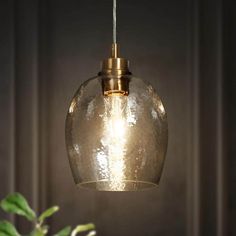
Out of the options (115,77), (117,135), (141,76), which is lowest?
(117,135)

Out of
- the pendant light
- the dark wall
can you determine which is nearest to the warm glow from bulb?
the pendant light

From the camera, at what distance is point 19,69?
2734 millimetres

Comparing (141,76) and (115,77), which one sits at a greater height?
(141,76)

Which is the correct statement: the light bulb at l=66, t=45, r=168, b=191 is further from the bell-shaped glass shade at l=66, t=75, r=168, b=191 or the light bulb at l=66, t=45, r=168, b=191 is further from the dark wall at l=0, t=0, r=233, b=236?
the dark wall at l=0, t=0, r=233, b=236

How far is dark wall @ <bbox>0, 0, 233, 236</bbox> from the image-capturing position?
2.70m

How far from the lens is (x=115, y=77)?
71.3 inches

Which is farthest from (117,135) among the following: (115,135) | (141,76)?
(141,76)

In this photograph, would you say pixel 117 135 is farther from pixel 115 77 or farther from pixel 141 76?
pixel 141 76

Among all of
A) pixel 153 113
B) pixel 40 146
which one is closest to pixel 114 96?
pixel 153 113

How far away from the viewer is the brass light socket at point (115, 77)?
69.7 inches

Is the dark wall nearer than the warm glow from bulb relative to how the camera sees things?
No

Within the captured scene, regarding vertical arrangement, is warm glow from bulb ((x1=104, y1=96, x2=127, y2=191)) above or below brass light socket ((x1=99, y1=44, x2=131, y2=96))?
below

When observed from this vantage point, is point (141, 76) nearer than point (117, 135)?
No

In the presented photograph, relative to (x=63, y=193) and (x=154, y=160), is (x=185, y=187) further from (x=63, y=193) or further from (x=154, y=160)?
(x=154, y=160)
